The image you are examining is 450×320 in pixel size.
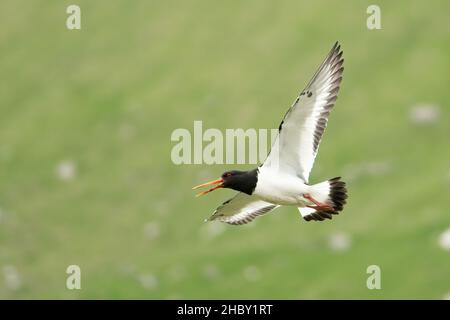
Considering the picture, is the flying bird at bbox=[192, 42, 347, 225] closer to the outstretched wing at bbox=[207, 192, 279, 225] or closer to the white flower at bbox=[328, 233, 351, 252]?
the outstretched wing at bbox=[207, 192, 279, 225]

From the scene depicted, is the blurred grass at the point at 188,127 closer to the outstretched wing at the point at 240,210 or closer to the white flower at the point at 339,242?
the white flower at the point at 339,242

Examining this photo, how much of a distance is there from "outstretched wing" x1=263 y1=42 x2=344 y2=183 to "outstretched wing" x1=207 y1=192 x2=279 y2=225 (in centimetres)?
287

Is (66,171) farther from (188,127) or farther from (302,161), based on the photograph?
(302,161)

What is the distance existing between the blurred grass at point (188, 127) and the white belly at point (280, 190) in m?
78.2

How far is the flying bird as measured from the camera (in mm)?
33500

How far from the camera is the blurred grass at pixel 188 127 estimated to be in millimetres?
119438

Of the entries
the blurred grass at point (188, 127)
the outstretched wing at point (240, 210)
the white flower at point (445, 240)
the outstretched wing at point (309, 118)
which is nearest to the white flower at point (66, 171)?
the blurred grass at point (188, 127)

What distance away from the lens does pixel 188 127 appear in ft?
437

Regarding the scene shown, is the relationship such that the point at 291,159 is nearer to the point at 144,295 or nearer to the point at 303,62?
the point at 144,295

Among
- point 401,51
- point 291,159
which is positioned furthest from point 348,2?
point 291,159

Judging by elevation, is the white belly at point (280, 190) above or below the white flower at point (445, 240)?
below

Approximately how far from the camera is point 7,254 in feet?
415

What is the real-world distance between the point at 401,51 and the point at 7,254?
54487 mm

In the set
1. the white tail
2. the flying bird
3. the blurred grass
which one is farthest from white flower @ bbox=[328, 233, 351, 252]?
the white tail
